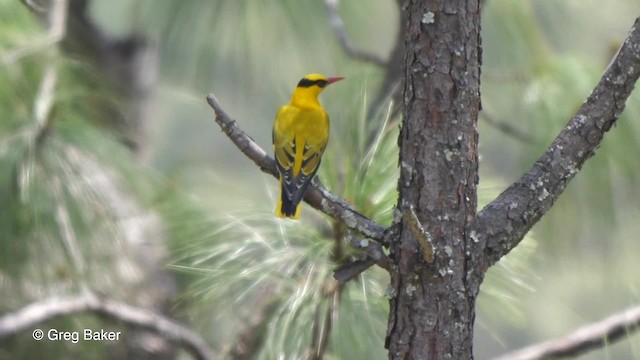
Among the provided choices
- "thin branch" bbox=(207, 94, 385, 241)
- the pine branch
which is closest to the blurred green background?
the pine branch

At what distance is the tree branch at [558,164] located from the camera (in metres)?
0.78

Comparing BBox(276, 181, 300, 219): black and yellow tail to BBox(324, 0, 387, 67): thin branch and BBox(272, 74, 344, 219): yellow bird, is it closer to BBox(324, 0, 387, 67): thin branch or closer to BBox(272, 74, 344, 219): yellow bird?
BBox(272, 74, 344, 219): yellow bird

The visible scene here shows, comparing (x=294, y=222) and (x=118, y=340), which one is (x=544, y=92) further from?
(x=118, y=340)

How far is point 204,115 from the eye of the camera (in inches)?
176

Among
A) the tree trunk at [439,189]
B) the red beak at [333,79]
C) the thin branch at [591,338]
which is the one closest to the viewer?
the tree trunk at [439,189]

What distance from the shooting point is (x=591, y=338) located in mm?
1045

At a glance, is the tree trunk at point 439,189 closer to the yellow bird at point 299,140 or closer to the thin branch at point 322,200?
the thin branch at point 322,200

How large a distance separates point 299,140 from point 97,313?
0.39 m

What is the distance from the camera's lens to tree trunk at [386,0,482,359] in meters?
0.76

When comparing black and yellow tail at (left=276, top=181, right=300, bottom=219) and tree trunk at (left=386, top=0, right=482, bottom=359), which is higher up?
black and yellow tail at (left=276, top=181, right=300, bottom=219)

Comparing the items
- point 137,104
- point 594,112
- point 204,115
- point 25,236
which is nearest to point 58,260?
point 25,236

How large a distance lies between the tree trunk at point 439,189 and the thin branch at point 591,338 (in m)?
0.31

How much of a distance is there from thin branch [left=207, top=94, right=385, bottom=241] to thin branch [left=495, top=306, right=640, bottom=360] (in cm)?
36

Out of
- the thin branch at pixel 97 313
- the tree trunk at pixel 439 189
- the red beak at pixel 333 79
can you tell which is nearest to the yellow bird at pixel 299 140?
the red beak at pixel 333 79
